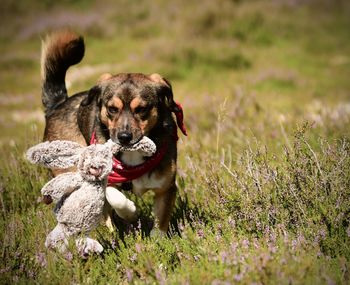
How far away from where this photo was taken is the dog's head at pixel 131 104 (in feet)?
10.7

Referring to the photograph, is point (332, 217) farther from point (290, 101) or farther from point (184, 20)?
point (184, 20)

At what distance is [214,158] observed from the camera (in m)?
4.37

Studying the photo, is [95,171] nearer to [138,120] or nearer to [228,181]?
[138,120]

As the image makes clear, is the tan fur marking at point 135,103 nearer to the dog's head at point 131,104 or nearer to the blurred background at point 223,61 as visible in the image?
the dog's head at point 131,104

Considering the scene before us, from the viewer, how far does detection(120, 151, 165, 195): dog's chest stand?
3.44 metres

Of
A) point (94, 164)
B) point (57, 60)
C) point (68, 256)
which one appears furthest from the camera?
point (57, 60)

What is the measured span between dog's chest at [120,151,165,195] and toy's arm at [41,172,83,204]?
49 centimetres

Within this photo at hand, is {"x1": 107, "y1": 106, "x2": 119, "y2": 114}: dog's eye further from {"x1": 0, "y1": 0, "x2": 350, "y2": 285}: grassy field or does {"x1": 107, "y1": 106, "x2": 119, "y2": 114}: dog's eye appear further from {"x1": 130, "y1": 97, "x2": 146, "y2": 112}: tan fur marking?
{"x1": 0, "y1": 0, "x2": 350, "y2": 285}: grassy field

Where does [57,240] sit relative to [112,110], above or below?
below

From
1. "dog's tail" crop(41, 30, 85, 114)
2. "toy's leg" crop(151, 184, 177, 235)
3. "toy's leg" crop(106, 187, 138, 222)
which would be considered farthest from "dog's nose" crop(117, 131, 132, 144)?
"dog's tail" crop(41, 30, 85, 114)

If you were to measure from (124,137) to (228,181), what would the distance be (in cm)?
97

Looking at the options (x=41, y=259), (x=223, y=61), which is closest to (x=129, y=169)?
(x=41, y=259)

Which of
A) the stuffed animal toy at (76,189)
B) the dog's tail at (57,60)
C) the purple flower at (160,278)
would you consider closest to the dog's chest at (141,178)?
the stuffed animal toy at (76,189)

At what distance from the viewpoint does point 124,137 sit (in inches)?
125
